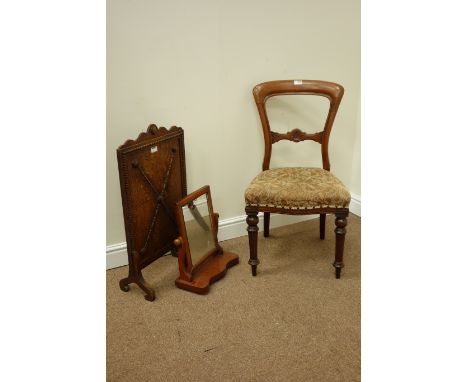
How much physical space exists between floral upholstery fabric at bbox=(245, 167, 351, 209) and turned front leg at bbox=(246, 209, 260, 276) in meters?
0.06

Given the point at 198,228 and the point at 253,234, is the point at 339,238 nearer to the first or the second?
the point at 253,234

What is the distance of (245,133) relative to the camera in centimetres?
258

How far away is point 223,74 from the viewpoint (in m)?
2.39

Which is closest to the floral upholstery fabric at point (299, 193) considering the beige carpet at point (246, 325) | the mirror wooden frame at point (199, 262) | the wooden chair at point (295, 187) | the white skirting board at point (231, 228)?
the wooden chair at point (295, 187)

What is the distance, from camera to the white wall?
2.13 metres

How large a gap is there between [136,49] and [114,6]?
0.70 ft

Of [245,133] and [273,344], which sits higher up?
[245,133]

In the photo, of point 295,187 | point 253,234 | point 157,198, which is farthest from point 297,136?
point 157,198

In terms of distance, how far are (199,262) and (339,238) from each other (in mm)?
745

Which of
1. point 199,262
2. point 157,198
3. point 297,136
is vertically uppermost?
point 297,136

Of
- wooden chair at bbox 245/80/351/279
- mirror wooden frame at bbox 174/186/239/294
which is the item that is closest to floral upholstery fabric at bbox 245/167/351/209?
wooden chair at bbox 245/80/351/279

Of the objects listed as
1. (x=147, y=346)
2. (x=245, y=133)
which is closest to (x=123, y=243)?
(x=147, y=346)

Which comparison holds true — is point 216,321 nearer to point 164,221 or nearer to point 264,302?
point 264,302

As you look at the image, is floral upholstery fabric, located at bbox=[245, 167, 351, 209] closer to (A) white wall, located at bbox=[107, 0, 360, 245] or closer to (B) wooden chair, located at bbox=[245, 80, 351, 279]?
(B) wooden chair, located at bbox=[245, 80, 351, 279]
